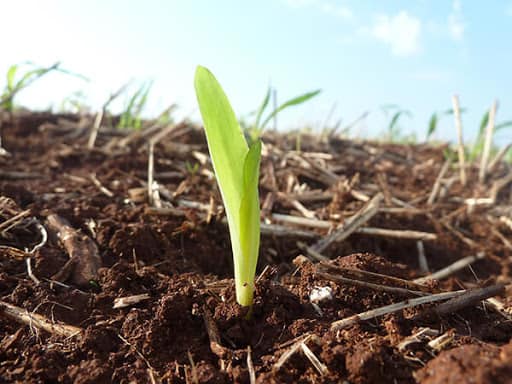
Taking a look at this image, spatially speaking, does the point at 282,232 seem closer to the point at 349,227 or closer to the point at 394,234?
the point at 349,227

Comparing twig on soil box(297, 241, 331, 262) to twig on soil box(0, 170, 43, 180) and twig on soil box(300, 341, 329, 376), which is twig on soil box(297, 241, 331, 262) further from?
twig on soil box(0, 170, 43, 180)

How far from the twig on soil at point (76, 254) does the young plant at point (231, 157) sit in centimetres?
56

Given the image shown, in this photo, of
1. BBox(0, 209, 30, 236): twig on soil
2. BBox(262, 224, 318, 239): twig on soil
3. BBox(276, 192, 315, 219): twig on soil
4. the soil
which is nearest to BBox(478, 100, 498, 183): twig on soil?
the soil

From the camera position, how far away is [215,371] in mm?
970

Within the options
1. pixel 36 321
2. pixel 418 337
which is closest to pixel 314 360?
pixel 418 337

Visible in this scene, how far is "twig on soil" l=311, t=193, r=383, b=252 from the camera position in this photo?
1912mm

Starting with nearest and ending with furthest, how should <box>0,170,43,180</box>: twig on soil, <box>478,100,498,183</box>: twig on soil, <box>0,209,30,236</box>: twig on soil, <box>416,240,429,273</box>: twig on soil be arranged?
1. <box>0,209,30,236</box>: twig on soil
2. <box>416,240,429,273</box>: twig on soil
3. <box>0,170,43,180</box>: twig on soil
4. <box>478,100,498,183</box>: twig on soil

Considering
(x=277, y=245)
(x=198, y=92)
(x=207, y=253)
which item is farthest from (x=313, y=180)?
(x=198, y=92)

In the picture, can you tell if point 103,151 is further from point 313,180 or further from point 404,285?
point 404,285

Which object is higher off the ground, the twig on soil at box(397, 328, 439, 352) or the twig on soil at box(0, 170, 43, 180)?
the twig on soil at box(397, 328, 439, 352)

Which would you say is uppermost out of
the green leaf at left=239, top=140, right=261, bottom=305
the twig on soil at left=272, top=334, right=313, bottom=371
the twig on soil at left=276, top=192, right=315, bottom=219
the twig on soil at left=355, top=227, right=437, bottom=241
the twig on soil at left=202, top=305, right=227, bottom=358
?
the green leaf at left=239, top=140, right=261, bottom=305

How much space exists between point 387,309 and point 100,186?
1.57m

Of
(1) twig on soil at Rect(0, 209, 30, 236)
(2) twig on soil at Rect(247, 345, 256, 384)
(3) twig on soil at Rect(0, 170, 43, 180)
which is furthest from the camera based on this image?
(3) twig on soil at Rect(0, 170, 43, 180)

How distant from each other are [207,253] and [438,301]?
889 millimetres
